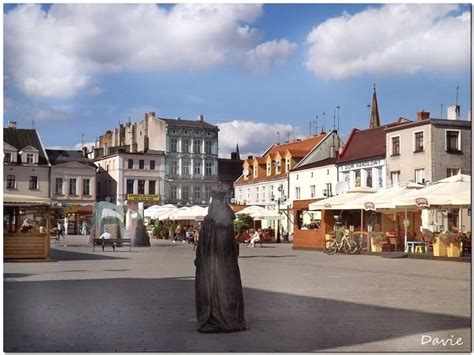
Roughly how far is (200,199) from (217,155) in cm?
93

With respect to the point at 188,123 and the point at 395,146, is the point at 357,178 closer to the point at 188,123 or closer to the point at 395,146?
the point at 395,146

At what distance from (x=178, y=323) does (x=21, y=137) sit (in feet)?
8.43

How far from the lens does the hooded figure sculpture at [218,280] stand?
25.9 feet

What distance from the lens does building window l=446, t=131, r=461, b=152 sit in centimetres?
1140

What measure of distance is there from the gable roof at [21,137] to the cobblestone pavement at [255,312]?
5.94 feet

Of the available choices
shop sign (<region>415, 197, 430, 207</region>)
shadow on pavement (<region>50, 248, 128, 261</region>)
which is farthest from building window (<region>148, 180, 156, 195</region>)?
shop sign (<region>415, 197, 430, 207</region>)

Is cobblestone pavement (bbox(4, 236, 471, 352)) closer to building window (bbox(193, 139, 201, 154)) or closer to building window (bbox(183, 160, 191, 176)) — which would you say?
building window (bbox(183, 160, 191, 176))

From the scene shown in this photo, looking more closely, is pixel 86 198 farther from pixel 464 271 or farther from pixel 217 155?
pixel 464 271

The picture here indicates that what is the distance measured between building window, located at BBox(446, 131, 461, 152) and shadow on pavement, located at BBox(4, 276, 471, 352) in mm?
2953

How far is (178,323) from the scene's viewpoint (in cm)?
853

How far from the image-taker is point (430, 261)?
66.0 feet

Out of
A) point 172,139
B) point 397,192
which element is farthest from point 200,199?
point 397,192

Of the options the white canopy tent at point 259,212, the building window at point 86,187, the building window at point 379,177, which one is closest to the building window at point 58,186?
the building window at point 86,187

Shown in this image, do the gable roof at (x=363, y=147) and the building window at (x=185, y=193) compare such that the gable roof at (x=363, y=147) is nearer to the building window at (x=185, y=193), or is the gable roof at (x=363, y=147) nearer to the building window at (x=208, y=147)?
the building window at (x=185, y=193)
